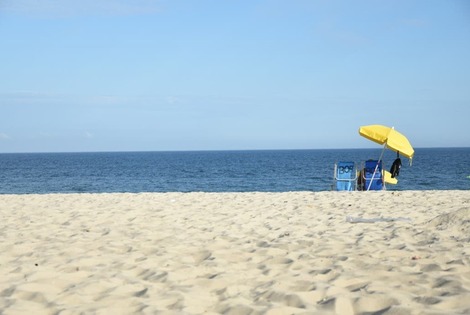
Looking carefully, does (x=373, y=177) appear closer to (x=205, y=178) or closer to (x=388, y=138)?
(x=388, y=138)

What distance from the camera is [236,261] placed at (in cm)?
481

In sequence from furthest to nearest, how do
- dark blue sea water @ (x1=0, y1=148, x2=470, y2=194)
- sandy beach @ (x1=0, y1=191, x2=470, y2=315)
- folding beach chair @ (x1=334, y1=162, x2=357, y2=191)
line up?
1. dark blue sea water @ (x1=0, y1=148, x2=470, y2=194)
2. folding beach chair @ (x1=334, y1=162, x2=357, y2=191)
3. sandy beach @ (x1=0, y1=191, x2=470, y2=315)

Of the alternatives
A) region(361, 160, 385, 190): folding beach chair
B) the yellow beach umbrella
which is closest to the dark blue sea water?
region(361, 160, 385, 190): folding beach chair

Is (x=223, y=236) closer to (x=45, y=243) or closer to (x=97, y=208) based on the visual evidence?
(x=45, y=243)

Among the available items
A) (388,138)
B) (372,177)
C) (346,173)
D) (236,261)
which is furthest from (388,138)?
(236,261)

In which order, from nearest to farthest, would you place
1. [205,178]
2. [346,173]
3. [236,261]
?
1. [236,261]
2. [346,173]
3. [205,178]

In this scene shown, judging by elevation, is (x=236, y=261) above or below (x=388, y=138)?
below

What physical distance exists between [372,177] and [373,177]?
4cm

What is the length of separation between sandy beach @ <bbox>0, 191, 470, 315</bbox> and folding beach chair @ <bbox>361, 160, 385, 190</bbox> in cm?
583

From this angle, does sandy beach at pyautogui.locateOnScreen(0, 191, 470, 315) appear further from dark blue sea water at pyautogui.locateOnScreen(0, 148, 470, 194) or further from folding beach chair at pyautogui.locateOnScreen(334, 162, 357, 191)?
dark blue sea water at pyautogui.locateOnScreen(0, 148, 470, 194)

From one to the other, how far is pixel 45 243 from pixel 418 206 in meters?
6.56

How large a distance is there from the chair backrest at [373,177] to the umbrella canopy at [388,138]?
3.14ft

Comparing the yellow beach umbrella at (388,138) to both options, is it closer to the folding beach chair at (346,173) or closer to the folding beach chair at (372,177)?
the folding beach chair at (372,177)

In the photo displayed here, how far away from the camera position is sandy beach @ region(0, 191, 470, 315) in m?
3.48
